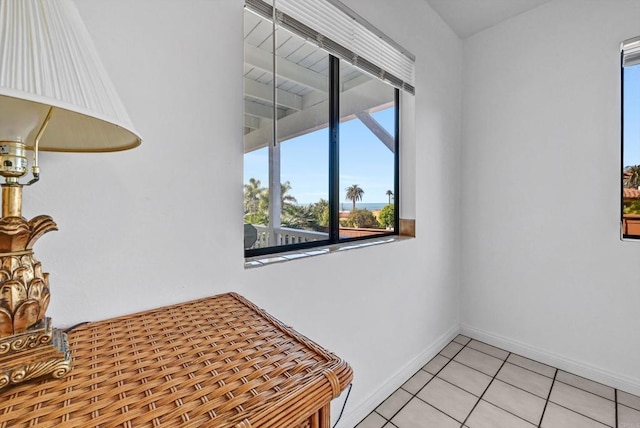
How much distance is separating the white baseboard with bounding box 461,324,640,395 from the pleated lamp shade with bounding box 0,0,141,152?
8.96 ft

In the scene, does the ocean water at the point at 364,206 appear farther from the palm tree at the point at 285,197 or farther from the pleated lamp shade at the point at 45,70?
the pleated lamp shade at the point at 45,70

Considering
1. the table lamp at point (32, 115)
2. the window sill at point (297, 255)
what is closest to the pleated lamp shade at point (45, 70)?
the table lamp at point (32, 115)

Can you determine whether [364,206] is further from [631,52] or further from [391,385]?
[631,52]

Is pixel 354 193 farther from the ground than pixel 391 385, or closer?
farther from the ground

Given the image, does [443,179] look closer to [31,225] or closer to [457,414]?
[457,414]

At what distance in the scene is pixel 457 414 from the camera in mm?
1526

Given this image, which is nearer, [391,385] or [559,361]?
[391,385]

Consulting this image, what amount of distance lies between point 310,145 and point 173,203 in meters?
0.92

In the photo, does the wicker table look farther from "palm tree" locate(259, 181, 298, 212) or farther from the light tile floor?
the light tile floor

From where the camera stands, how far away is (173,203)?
87 cm

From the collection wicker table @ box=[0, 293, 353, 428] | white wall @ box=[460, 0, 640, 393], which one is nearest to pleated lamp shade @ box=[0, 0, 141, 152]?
wicker table @ box=[0, 293, 353, 428]

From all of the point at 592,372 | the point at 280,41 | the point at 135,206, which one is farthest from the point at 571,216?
the point at 135,206

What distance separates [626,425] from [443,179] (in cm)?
167

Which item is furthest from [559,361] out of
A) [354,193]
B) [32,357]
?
[32,357]
